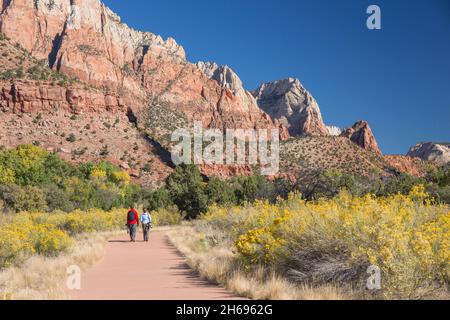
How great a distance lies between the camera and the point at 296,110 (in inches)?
7283

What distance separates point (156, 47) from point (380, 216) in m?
151

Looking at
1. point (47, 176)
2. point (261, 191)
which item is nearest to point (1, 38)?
point (47, 176)

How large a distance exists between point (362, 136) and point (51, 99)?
76.4 meters

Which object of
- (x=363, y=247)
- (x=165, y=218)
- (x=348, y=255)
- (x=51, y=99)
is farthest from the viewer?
(x=51, y=99)

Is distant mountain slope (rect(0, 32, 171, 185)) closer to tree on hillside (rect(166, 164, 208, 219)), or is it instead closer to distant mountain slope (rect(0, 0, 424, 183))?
distant mountain slope (rect(0, 0, 424, 183))

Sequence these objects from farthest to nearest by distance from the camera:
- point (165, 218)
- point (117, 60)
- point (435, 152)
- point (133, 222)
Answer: point (435, 152) < point (117, 60) < point (165, 218) < point (133, 222)

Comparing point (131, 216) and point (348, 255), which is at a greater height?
point (131, 216)

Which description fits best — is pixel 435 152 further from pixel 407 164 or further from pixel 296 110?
pixel 407 164

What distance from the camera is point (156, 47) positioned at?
153 m

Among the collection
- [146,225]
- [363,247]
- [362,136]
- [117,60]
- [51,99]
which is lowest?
[146,225]

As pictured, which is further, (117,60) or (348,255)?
(117,60)

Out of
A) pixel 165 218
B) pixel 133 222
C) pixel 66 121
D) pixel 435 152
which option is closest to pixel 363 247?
pixel 133 222

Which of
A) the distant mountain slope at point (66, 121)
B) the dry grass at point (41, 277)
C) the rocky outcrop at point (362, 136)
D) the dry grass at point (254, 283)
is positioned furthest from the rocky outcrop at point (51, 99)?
the dry grass at point (254, 283)
